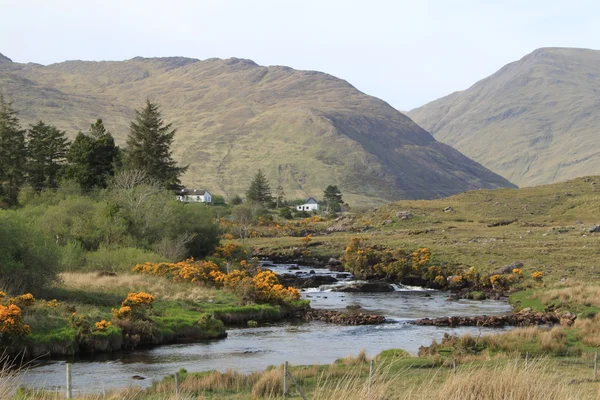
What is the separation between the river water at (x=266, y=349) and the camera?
2647cm

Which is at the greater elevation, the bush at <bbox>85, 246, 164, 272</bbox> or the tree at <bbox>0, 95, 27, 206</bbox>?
the tree at <bbox>0, 95, 27, 206</bbox>

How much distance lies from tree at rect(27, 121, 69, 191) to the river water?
47605mm

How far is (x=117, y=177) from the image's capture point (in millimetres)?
70125

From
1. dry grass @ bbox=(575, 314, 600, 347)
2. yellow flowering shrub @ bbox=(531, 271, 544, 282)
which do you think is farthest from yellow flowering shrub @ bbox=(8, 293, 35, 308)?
yellow flowering shrub @ bbox=(531, 271, 544, 282)

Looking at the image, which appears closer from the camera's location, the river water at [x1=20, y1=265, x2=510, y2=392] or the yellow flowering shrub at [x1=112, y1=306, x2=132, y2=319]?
the river water at [x1=20, y1=265, x2=510, y2=392]

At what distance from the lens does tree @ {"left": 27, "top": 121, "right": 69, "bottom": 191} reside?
274 feet

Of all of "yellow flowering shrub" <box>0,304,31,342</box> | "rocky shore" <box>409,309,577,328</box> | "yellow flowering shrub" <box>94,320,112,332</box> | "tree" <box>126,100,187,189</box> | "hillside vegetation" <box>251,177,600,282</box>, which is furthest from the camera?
"tree" <box>126,100,187,189</box>

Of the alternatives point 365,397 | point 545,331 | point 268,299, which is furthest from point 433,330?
point 365,397

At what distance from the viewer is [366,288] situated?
59.3 metres

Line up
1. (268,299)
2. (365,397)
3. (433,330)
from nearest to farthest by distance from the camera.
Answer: (365,397) < (433,330) < (268,299)

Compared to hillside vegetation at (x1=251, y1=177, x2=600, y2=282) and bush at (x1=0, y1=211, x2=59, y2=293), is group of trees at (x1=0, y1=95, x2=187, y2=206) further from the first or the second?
bush at (x1=0, y1=211, x2=59, y2=293)

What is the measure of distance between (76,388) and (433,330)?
71.8 ft

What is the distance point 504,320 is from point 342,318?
9696mm

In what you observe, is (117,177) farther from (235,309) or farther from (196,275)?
(235,309)
